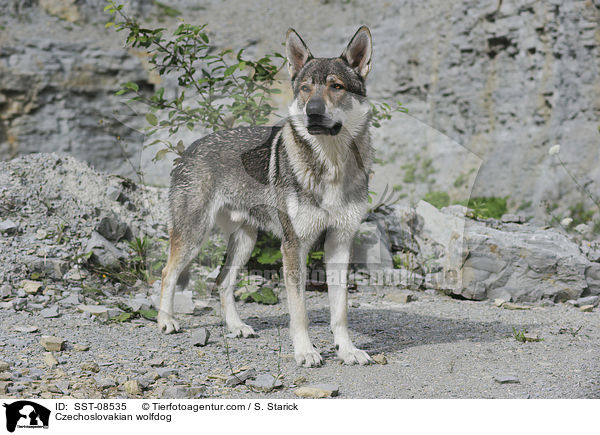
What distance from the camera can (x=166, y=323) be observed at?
5234 mm

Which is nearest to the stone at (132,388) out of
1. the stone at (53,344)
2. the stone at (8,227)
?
the stone at (53,344)

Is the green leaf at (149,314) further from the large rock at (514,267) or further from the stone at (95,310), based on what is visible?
the large rock at (514,267)

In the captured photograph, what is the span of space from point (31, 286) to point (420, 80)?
9.67 metres

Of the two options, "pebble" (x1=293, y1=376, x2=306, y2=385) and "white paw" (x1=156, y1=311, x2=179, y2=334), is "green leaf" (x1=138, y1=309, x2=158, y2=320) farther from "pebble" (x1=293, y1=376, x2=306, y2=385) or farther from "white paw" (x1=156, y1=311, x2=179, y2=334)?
"pebble" (x1=293, y1=376, x2=306, y2=385)

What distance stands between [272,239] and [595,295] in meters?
3.81

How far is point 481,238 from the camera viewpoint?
6.73 meters

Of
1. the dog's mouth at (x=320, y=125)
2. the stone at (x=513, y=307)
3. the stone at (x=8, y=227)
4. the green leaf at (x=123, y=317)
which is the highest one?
the dog's mouth at (x=320, y=125)

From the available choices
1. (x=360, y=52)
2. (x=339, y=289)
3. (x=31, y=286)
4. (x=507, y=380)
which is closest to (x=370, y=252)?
(x=339, y=289)

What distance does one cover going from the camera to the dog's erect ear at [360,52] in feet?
14.3

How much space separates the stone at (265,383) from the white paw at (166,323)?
152cm

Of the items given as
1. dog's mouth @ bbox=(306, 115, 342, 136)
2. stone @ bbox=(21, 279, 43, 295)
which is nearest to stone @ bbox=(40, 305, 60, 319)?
stone @ bbox=(21, 279, 43, 295)

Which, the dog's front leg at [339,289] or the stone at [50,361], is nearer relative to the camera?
the stone at [50,361]

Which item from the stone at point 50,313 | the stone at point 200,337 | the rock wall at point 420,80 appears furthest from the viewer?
the rock wall at point 420,80
